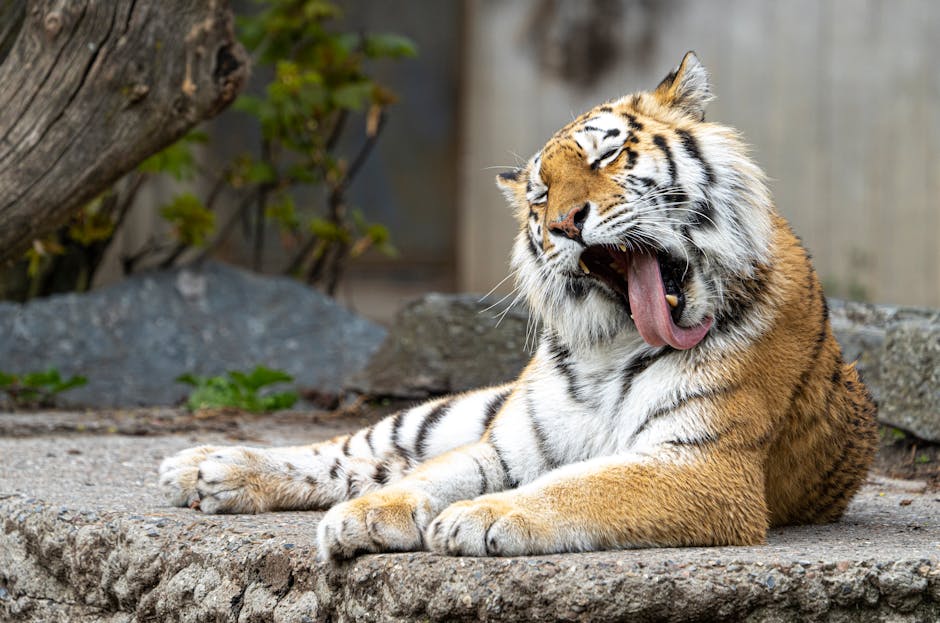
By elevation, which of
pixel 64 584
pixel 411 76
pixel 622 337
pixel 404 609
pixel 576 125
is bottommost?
pixel 64 584

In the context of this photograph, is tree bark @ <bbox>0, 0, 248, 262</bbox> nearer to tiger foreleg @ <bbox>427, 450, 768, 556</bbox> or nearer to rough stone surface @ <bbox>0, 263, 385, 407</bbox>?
rough stone surface @ <bbox>0, 263, 385, 407</bbox>

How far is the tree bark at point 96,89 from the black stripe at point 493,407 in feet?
5.87

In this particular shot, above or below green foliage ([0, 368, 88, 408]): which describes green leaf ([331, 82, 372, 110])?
above

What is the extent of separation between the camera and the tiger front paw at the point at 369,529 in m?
2.30

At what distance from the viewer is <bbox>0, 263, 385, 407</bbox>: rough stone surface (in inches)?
249

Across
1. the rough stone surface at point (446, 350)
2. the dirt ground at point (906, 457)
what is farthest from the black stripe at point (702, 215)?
the rough stone surface at point (446, 350)

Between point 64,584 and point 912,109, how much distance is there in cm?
605

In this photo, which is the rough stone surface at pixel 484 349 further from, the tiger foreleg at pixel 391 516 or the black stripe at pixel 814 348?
the tiger foreleg at pixel 391 516

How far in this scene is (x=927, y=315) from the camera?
463 cm

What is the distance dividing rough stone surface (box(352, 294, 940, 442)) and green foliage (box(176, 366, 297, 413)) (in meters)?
0.41

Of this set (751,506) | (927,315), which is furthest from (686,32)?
(751,506)

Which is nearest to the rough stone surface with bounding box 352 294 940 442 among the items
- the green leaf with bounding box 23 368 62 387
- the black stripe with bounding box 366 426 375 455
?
the green leaf with bounding box 23 368 62 387

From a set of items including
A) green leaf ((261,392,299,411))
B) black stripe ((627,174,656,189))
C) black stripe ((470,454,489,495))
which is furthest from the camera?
green leaf ((261,392,299,411))

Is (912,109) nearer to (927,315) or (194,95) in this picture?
(927,315)
